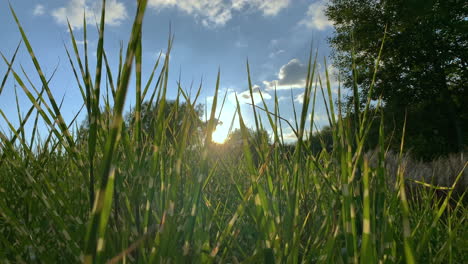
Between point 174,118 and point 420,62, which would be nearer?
point 174,118

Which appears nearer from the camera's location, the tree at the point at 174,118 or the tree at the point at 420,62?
the tree at the point at 174,118

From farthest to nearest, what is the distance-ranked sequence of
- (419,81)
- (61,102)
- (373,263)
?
(419,81) < (61,102) < (373,263)

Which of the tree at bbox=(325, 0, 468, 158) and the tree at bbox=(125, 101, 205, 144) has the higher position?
the tree at bbox=(325, 0, 468, 158)

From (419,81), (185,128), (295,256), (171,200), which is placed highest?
(419,81)

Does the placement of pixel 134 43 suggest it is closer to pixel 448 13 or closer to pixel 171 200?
pixel 171 200

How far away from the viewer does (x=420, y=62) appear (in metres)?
16.2

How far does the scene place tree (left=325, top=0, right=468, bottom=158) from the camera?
596 inches

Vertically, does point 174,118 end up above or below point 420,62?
below

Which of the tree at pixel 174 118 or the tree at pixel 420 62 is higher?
the tree at pixel 420 62

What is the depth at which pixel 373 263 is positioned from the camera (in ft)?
1.66

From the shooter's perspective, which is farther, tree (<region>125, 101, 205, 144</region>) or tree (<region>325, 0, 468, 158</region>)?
tree (<region>325, 0, 468, 158</region>)

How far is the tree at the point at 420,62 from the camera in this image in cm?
1514

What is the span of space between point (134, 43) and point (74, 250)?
41 centimetres

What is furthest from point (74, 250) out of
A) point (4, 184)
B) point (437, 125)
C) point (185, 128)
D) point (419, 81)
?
point (437, 125)
